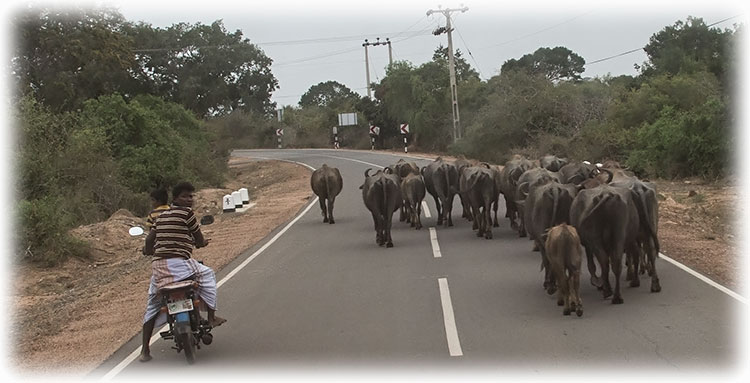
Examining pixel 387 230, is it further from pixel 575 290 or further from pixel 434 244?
pixel 575 290

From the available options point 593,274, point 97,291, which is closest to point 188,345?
point 593,274

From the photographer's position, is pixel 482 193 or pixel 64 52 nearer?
pixel 482 193

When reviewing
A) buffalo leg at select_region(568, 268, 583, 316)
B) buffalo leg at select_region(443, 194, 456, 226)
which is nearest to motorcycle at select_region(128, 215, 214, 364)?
buffalo leg at select_region(568, 268, 583, 316)

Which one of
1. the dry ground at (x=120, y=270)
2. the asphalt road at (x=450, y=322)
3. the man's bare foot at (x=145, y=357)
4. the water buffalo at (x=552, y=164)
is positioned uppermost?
the water buffalo at (x=552, y=164)

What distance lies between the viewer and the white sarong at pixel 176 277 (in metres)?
8.27

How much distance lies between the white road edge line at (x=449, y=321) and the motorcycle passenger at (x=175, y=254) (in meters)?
2.53

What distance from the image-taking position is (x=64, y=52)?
33406mm

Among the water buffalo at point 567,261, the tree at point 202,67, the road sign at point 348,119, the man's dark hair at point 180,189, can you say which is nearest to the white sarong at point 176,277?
the man's dark hair at point 180,189

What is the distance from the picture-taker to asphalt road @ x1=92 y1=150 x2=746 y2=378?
25.2 feet

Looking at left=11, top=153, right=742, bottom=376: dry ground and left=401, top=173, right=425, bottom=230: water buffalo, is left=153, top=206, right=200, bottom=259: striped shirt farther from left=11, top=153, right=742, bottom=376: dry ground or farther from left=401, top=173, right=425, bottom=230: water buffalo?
left=401, top=173, right=425, bottom=230: water buffalo

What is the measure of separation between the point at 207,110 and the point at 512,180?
157 feet

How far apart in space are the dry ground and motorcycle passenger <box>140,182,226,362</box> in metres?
0.84

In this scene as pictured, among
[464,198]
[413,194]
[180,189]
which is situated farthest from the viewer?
[413,194]

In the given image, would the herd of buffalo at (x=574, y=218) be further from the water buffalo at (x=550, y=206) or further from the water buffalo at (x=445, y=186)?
the water buffalo at (x=445, y=186)
